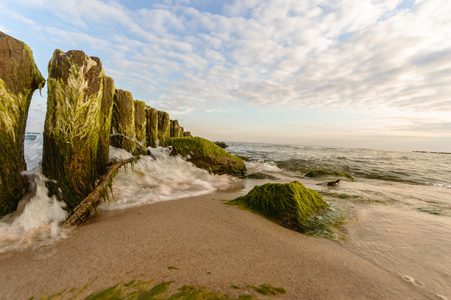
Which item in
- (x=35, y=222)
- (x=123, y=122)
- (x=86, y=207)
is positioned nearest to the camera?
(x=35, y=222)

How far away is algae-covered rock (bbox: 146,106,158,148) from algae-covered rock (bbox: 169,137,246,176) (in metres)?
0.65

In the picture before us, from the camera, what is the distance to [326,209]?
343cm

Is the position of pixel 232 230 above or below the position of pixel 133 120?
below

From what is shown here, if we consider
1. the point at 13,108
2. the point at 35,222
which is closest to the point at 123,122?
the point at 13,108

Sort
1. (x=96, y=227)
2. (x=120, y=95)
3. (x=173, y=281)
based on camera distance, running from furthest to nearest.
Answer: (x=120, y=95), (x=96, y=227), (x=173, y=281)

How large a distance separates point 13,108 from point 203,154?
487 cm

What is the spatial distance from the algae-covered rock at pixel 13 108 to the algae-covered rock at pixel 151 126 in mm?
3737

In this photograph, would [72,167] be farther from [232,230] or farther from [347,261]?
[347,261]

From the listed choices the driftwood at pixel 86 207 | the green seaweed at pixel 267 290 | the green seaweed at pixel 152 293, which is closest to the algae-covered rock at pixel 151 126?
the driftwood at pixel 86 207

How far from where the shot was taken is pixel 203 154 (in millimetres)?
6812

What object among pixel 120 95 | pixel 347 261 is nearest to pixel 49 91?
pixel 120 95

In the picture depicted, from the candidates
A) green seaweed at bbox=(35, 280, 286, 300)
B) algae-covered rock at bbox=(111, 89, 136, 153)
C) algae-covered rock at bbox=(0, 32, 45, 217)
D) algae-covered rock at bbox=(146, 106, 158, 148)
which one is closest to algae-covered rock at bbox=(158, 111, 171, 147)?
algae-covered rock at bbox=(146, 106, 158, 148)

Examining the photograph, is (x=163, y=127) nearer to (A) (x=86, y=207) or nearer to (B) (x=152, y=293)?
(A) (x=86, y=207)

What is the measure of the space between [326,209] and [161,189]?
11.1ft
